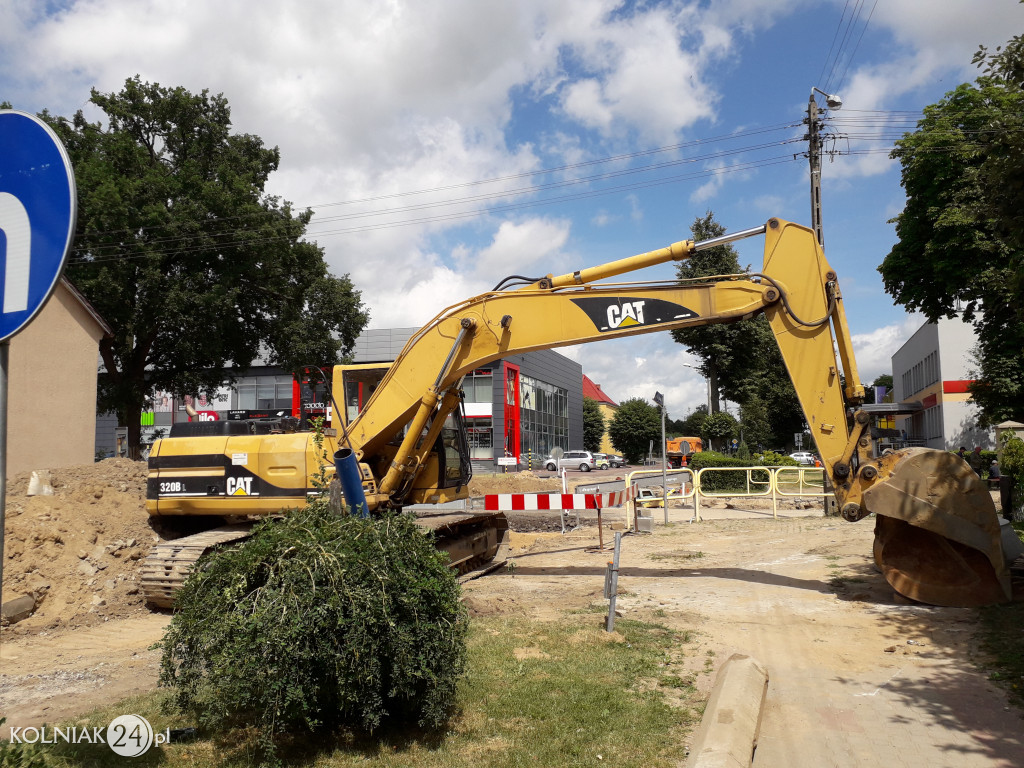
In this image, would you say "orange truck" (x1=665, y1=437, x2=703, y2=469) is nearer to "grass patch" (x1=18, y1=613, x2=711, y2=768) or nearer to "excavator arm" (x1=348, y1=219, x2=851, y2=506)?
"excavator arm" (x1=348, y1=219, x2=851, y2=506)

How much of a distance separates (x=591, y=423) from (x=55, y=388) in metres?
69.9

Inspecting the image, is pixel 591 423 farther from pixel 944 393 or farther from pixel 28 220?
pixel 28 220

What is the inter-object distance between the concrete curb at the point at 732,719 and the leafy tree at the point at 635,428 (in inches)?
2709

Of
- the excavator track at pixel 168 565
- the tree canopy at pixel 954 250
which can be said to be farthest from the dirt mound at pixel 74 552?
the tree canopy at pixel 954 250

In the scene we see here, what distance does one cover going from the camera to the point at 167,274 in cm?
2489

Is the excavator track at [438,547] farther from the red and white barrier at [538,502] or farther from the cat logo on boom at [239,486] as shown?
the cat logo on boom at [239,486]

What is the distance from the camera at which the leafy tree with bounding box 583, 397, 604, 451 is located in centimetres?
8350

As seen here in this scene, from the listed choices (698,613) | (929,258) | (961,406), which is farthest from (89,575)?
(961,406)

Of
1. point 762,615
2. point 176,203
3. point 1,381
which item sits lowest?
point 762,615

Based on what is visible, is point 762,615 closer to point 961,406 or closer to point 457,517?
point 457,517

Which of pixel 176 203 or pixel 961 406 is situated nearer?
pixel 176 203

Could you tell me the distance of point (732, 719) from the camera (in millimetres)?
4453

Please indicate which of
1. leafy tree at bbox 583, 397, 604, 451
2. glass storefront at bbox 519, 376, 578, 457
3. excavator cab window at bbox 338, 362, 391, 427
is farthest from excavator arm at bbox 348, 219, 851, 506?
leafy tree at bbox 583, 397, 604, 451

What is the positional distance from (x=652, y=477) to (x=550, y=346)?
24.5 feet
